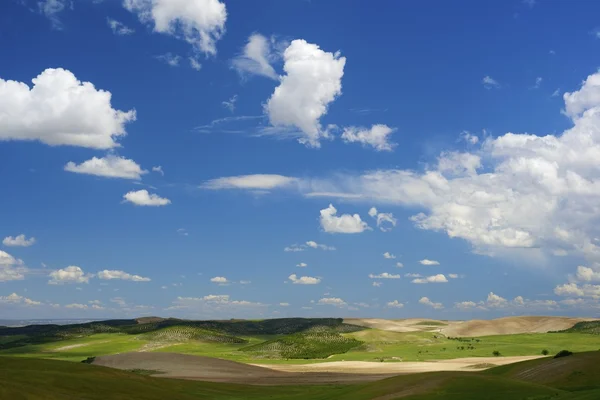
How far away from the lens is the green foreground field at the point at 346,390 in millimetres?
45750

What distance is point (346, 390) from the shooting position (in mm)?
63438

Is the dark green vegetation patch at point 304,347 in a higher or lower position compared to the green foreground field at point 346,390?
lower

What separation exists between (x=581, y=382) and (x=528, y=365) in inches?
589

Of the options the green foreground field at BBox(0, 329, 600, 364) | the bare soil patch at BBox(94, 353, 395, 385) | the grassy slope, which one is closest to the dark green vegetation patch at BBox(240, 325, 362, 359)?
the green foreground field at BBox(0, 329, 600, 364)

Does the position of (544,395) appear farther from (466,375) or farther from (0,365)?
(0,365)

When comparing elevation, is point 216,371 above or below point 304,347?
below

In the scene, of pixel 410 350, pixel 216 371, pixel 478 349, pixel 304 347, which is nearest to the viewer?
pixel 216 371

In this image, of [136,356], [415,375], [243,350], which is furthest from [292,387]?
[243,350]

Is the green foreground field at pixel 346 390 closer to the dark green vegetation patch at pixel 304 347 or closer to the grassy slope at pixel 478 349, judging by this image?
the grassy slope at pixel 478 349

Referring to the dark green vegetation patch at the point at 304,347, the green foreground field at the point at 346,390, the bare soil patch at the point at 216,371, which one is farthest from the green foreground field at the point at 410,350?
the green foreground field at the point at 346,390

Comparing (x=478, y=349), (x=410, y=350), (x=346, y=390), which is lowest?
(x=410, y=350)

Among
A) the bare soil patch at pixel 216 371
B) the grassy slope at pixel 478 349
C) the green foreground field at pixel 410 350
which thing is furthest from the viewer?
the green foreground field at pixel 410 350

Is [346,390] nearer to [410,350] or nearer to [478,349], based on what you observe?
[478,349]

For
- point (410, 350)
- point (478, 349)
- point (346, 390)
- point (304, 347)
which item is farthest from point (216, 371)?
point (478, 349)
